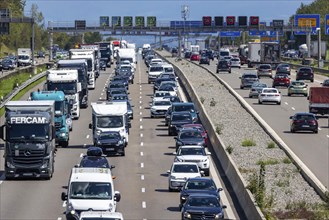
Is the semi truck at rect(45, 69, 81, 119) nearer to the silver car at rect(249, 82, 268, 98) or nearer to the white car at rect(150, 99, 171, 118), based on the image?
the white car at rect(150, 99, 171, 118)

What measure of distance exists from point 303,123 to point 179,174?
22728 millimetres

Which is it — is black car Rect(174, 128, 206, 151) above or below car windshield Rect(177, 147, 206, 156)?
below

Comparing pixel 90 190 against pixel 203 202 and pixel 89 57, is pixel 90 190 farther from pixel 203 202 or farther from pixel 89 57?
pixel 89 57

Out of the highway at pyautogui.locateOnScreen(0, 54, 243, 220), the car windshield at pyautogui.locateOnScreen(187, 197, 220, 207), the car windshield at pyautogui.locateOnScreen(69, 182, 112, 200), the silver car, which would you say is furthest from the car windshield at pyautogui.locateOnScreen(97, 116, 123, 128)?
the silver car

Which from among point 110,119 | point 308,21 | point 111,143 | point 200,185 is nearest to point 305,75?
point 110,119

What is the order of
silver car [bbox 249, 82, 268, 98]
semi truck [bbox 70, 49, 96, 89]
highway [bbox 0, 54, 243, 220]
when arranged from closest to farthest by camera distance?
highway [bbox 0, 54, 243, 220] → silver car [bbox 249, 82, 268, 98] → semi truck [bbox 70, 49, 96, 89]

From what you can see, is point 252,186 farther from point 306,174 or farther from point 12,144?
point 12,144

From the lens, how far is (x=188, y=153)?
48.4 metres

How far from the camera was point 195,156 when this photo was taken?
47500mm

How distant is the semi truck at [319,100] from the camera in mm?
71812

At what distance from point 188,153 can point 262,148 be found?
6.52m

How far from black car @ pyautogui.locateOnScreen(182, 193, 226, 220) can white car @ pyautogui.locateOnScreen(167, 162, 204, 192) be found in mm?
7639

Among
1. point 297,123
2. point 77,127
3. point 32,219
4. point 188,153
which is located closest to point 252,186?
point 32,219

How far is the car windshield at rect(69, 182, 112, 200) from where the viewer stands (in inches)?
1355
